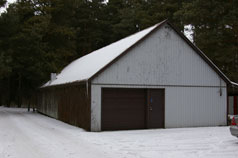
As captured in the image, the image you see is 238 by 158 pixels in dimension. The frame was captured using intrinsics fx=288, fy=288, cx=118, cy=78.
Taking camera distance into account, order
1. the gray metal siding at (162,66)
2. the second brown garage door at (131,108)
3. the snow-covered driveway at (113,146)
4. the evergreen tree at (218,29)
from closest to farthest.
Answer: the snow-covered driveway at (113,146)
the second brown garage door at (131,108)
the gray metal siding at (162,66)
the evergreen tree at (218,29)

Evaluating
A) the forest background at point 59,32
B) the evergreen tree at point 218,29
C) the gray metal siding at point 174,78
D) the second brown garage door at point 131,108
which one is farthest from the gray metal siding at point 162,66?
the forest background at point 59,32

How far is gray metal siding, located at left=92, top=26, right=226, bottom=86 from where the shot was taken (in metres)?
15.2

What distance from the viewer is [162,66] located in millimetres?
16203

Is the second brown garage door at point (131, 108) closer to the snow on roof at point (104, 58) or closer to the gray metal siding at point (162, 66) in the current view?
the gray metal siding at point (162, 66)

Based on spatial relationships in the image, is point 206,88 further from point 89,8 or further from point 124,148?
point 89,8

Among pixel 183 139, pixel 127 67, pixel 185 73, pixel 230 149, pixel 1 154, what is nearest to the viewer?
pixel 1 154

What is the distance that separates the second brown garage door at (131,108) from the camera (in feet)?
49.2

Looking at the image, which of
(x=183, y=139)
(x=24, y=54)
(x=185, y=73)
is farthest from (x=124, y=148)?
(x=24, y=54)

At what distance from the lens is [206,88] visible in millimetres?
17234

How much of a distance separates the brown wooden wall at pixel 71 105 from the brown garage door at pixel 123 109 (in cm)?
93

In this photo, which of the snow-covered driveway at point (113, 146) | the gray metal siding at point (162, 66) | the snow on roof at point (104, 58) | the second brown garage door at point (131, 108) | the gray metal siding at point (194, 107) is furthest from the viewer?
the gray metal siding at point (194, 107)

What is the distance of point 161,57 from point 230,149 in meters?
7.59

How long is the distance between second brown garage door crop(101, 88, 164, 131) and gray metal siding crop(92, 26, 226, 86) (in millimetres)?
619

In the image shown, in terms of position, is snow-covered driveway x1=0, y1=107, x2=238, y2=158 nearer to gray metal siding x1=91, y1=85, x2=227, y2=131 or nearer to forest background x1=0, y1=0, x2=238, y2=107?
gray metal siding x1=91, y1=85, x2=227, y2=131
